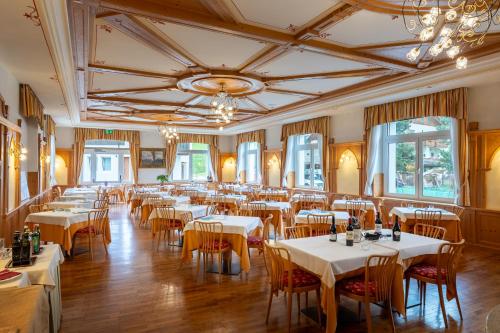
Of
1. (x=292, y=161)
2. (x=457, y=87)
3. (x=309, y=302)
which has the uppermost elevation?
(x=457, y=87)

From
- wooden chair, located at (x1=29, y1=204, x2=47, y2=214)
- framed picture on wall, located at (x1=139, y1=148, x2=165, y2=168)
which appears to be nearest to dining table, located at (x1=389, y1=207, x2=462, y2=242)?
wooden chair, located at (x1=29, y1=204, x2=47, y2=214)

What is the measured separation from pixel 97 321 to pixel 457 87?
321 inches

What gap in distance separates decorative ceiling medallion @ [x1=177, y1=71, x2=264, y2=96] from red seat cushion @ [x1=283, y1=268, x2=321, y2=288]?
452cm

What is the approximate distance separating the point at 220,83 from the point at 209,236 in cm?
388

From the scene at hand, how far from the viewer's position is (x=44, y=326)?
8.02 feet

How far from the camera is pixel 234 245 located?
17.4ft

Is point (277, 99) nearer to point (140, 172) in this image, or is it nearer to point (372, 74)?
point (372, 74)

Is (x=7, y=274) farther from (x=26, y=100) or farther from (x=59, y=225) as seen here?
(x=26, y=100)

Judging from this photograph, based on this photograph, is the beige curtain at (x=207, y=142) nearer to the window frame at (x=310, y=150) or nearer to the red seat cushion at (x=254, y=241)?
the window frame at (x=310, y=150)

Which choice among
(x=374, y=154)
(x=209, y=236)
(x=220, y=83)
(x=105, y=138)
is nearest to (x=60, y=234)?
(x=209, y=236)

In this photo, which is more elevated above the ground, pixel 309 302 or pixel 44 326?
pixel 44 326

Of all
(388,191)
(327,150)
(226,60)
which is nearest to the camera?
(226,60)

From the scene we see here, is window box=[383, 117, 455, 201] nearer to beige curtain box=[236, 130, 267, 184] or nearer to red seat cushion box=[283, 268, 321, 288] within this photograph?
red seat cushion box=[283, 268, 321, 288]

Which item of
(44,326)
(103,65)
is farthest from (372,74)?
(44,326)
